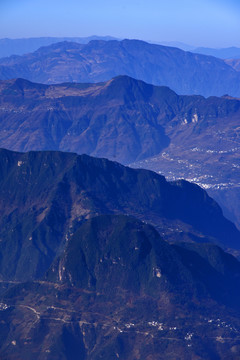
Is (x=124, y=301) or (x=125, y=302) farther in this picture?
(x=124, y=301)

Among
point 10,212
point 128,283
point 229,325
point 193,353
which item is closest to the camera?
point 193,353

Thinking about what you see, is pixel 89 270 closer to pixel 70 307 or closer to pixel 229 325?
pixel 70 307

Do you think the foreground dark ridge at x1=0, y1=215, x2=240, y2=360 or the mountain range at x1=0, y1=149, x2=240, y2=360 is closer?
the foreground dark ridge at x1=0, y1=215, x2=240, y2=360

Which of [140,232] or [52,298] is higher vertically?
[140,232]

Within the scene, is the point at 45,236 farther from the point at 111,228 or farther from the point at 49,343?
the point at 49,343

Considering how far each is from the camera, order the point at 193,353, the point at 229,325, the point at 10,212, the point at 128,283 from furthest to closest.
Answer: the point at 10,212, the point at 128,283, the point at 229,325, the point at 193,353

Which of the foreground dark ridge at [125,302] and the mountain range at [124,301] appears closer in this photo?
the foreground dark ridge at [125,302]

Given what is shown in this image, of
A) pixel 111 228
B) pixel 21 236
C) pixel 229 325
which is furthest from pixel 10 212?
pixel 229 325

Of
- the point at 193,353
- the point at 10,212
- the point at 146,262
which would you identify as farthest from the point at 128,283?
the point at 10,212

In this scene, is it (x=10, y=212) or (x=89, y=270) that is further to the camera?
(x=10, y=212)
